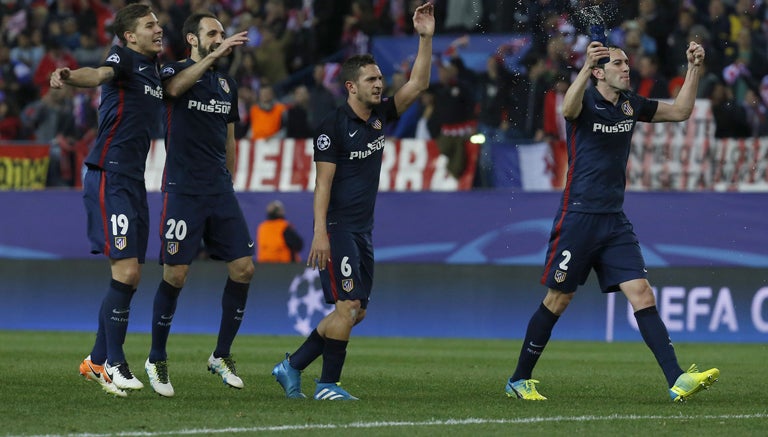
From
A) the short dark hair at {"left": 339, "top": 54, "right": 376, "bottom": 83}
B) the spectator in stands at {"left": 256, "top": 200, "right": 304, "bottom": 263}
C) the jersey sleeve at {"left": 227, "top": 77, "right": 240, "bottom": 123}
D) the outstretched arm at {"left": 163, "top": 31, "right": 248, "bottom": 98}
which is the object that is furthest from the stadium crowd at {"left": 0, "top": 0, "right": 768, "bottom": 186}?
the outstretched arm at {"left": 163, "top": 31, "right": 248, "bottom": 98}

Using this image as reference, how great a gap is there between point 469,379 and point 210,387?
2311 mm

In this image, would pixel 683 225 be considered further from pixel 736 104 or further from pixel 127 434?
pixel 127 434

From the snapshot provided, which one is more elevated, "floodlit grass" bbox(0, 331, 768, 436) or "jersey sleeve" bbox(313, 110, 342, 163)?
"jersey sleeve" bbox(313, 110, 342, 163)

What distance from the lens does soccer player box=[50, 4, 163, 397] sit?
970 cm

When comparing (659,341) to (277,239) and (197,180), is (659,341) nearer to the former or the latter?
(197,180)

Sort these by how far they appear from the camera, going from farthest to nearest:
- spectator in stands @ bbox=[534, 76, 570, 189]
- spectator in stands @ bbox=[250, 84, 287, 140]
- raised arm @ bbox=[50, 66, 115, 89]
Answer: spectator in stands @ bbox=[250, 84, 287, 140], spectator in stands @ bbox=[534, 76, 570, 189], raised arm @ bbox=[50, 66, 115, 89]

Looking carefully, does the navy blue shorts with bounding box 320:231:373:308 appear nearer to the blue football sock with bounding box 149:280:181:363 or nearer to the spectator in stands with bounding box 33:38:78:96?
the blue football sock with bounding box 149:280:181:363

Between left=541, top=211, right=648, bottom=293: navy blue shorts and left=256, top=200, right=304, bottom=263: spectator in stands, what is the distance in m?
10.0

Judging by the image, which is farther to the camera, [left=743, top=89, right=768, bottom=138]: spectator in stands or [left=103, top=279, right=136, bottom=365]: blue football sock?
[left=743, top=89, right=768, bottom=138]: spectator in stands

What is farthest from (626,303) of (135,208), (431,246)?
(135,208)

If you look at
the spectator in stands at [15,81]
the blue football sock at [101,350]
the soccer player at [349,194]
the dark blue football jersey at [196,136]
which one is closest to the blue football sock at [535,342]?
the soccer player at [349,194]

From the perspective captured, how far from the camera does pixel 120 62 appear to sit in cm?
968

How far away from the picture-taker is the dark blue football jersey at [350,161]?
9.71 m

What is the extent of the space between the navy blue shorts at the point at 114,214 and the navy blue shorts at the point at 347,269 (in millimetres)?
1327
